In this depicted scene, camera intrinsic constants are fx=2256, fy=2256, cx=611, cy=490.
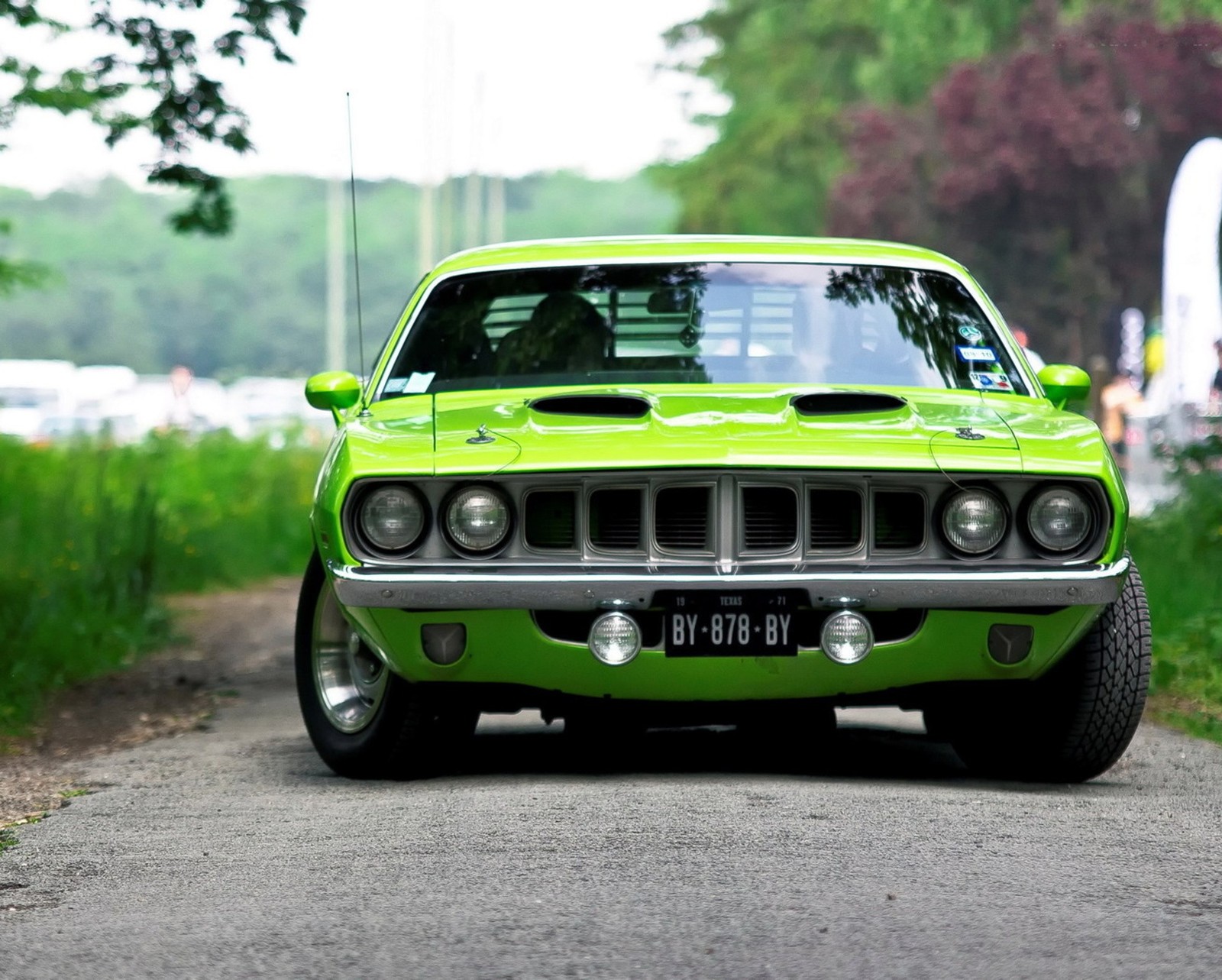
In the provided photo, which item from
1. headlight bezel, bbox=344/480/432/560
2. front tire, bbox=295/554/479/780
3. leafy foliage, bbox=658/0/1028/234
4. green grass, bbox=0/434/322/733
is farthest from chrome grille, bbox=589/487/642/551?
leafy foliage, bbox=658/0/1028/234

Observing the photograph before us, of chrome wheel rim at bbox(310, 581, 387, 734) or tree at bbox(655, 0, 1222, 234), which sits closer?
chrome wheel rim at bbox(310, 581, 387, 734)

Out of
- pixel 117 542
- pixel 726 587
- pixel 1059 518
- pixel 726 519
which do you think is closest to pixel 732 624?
pixel 726 587

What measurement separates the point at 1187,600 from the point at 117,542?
6358 mm

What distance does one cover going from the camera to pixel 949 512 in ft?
20.0

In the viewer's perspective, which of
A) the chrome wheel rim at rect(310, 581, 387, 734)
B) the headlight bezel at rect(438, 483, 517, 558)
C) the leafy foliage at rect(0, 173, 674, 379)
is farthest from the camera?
the leafy foliage at rect(0, 173, 674, 379)

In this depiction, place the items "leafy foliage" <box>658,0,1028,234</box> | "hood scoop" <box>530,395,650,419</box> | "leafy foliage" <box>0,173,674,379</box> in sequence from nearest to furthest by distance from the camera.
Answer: "hood scoop" <box>530,395,650,419</box>, "leafy foliage" <box>658,0,1028,234</box>, "leafy foliage" <box>0,173,674,379</box>

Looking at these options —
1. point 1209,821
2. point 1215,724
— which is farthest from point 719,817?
point 1215,724

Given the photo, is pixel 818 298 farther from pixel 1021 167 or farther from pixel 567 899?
pixel 1021 167

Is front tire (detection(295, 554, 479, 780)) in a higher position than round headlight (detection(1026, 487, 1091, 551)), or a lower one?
lower

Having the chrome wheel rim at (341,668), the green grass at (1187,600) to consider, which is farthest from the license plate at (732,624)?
the green grass at (1187,600)

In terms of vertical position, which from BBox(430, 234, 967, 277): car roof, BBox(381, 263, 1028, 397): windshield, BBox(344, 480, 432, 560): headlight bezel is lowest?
BBox(344, 480, 432, 560): headlight bezel

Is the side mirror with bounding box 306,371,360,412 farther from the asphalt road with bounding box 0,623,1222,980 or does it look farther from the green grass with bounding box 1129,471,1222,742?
the green grass with bounding box 1129,471,1222,742

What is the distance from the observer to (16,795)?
6.80m

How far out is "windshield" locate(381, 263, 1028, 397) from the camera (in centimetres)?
708
